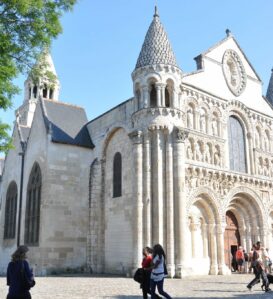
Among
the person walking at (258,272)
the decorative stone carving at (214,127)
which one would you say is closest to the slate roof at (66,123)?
the decorative stone carving at (214,127)

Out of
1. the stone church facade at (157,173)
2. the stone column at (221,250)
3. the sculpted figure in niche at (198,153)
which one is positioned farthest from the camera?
the sculpted figure in niche at (198,153)

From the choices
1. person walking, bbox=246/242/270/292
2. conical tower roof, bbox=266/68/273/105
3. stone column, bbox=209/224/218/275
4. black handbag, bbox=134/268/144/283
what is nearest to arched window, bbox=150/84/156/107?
stone column, bbox=209/224/218/275

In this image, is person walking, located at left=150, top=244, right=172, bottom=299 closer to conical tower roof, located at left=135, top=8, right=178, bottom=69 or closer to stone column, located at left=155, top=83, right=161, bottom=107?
stone column, located at left=155, top=83, right=161, bottom=107

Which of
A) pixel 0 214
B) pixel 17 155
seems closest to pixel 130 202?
pixel 17 155

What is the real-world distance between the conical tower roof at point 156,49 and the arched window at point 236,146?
607 cm

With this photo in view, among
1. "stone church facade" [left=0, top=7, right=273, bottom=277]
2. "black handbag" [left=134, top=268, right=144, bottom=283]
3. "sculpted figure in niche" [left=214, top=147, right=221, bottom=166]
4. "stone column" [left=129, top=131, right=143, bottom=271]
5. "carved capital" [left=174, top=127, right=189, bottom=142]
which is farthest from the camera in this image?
"sculpted figure in niche" [left=214, top=147, right=221, bottom=166]

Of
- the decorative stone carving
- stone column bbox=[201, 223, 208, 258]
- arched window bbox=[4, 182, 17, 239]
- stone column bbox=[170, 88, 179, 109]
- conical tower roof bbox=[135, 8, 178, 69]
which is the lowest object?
stone column bbox=[201, 223, 208, 258]

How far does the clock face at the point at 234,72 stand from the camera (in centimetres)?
2439

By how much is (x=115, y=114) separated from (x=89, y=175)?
4.06 m

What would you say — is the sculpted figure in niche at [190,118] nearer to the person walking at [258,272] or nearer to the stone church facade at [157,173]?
the stone church facade at [157,173]

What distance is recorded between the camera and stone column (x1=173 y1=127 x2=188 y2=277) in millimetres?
17734

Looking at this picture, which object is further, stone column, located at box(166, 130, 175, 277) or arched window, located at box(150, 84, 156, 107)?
arched window, located at box(150, 84, 156, 107)

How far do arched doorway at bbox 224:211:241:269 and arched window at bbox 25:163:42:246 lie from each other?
35.4 ft

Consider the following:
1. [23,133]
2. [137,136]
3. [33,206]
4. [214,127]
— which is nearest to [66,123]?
[33,206]
